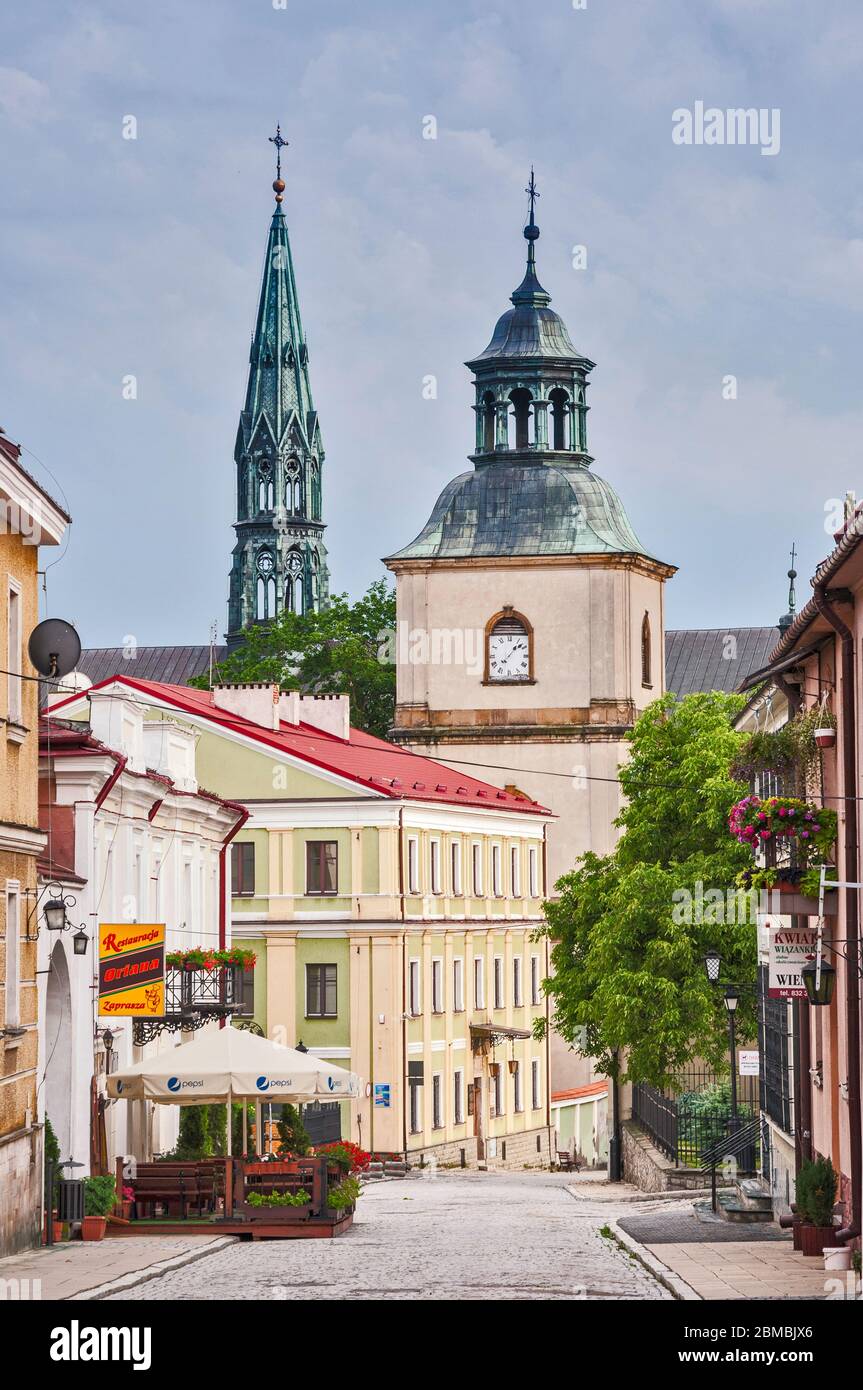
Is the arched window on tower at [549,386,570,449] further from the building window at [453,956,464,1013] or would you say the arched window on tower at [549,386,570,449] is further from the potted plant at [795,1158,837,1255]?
the potted plant at [795,1158,837,1255]

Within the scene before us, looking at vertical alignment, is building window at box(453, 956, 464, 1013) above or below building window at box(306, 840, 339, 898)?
below

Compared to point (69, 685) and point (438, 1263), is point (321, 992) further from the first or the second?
point (438, 1263)

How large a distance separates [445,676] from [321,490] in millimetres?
92378

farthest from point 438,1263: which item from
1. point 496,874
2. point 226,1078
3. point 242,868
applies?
point 496,874

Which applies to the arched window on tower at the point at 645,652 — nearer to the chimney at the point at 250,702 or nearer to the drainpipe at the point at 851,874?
the chimney at the point at 250,702

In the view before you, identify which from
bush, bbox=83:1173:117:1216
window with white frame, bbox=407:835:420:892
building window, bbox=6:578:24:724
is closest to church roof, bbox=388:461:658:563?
window with white frame, bbox=407:835:420:892

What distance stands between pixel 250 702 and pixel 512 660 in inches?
821

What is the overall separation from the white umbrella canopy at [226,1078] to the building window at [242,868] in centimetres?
2865

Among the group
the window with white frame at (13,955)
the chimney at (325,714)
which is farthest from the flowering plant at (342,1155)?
the chimney at (325,714)

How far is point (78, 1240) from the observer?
103ft

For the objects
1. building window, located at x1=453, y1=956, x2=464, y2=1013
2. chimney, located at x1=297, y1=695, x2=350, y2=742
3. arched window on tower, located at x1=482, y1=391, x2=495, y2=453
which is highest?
arched window on tower, located at x1=482, y1=391, x2=495, y2=453

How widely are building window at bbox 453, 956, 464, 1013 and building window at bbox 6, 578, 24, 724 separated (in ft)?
133

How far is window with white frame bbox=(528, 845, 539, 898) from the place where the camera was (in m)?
76.8
